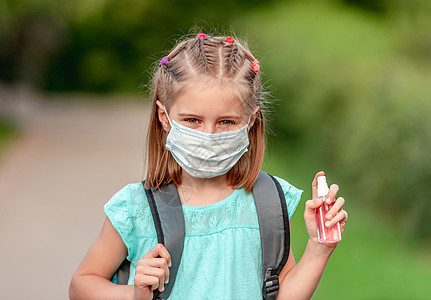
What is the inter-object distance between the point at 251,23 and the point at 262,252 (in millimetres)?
10728

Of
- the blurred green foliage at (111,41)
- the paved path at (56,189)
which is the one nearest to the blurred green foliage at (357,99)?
the paved path at (56,189)

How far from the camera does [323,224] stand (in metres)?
2.25

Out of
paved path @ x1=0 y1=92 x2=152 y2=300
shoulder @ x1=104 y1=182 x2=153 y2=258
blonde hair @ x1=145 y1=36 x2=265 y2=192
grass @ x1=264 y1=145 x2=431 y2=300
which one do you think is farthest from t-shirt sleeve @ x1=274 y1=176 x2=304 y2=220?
paved path @ x1=0 y1=92 x2=152 y2=300

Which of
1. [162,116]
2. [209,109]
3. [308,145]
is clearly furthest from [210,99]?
[308,145]

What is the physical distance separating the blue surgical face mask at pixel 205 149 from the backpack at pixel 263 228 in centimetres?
12

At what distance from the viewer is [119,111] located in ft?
62.8

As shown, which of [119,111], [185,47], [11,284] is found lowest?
[11,284]

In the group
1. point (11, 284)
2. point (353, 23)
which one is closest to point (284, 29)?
point (353, 23)

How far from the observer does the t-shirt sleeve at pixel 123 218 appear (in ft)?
7.75

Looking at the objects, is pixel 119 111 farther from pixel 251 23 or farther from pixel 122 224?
pixel 122 224

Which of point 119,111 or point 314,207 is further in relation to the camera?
point 119,111

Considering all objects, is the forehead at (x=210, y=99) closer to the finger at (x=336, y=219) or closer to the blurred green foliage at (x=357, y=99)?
the finger at (x=336, y=219)

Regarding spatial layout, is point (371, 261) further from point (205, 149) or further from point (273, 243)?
point (205, 149)

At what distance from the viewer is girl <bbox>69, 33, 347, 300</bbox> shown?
2.34 meters
